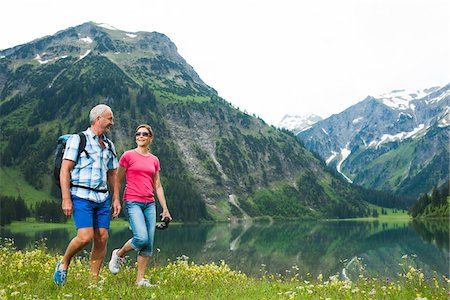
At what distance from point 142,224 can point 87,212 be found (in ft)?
5.43

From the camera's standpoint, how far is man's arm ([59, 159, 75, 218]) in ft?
27.8

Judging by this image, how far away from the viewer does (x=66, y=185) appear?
8617mm

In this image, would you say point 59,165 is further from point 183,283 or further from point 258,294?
point 258,294

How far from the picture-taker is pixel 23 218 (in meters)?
136

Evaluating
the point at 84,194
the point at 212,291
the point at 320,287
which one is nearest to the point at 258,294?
the point at 212,291

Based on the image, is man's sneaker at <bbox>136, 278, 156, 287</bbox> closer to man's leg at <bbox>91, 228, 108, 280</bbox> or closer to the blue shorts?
man's leg at <bbox>91, 228, 108, 280</bbox>

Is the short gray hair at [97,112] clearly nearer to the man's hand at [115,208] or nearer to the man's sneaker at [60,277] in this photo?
the man's hand at [115,208]

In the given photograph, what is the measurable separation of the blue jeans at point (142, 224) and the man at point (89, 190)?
0.75 m

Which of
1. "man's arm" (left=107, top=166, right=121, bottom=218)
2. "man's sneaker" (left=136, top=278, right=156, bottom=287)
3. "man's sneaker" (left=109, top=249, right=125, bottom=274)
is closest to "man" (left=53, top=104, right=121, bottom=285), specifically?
"man's arm" (left=107, top=166, right=121, bottom=218)

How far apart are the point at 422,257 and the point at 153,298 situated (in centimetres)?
5205

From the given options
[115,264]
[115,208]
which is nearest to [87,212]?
[115,208]

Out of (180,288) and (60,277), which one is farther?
(180,288)

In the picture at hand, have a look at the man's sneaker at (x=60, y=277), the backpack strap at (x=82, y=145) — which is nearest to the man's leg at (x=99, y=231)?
the man's sneaker at (x=60, y=277)

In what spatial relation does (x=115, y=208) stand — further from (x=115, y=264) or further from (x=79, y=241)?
(x=115, y=264)
